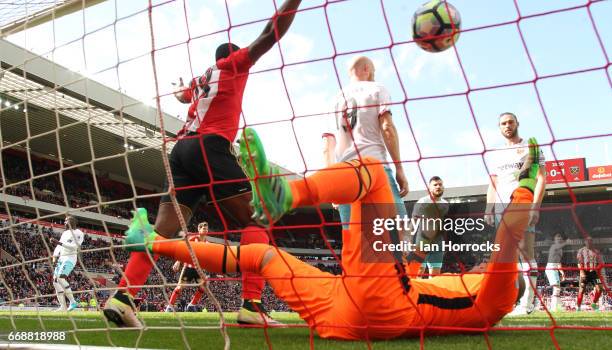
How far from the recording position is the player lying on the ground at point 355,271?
1.91m

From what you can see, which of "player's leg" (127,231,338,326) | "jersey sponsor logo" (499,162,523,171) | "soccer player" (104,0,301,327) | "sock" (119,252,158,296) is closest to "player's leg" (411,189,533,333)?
"player's leg" (127,231,338,326)

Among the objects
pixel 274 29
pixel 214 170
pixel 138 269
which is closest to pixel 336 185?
pixel 274 29

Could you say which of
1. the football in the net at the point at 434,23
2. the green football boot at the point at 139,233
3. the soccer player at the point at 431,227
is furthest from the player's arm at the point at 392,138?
the soccer player at the point at 431,227

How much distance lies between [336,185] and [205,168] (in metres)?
1.22

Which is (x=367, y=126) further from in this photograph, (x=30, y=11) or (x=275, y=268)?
(x=30, y=11)

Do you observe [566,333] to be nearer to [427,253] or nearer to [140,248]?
[140,248]

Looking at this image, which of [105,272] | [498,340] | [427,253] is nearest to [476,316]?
[498,340]

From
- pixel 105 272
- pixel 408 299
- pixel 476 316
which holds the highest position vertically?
pixel 408 299

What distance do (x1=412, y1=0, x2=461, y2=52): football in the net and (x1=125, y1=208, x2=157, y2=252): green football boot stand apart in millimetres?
1494

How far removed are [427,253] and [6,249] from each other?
18581mm

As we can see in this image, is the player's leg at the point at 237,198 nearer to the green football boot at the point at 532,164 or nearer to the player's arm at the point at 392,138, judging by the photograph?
the player's arm at the point at 392,138

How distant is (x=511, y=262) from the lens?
2.05 metres

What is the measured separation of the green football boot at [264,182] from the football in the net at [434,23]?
1.10 m

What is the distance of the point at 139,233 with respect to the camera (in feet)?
8.11
